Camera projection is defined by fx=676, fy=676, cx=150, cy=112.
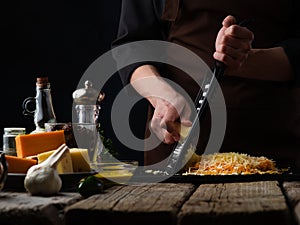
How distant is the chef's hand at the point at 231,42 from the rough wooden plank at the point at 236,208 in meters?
0.54

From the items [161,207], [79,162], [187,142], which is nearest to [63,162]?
[79,162]

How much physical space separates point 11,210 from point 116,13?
2458mm

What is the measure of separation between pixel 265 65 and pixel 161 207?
99 cm

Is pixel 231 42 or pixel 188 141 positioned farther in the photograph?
pixel 231 42

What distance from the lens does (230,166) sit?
1.57 meters

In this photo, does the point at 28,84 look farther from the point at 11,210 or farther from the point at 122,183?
the point at 11,210

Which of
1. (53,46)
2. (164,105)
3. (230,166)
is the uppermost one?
(53,46)

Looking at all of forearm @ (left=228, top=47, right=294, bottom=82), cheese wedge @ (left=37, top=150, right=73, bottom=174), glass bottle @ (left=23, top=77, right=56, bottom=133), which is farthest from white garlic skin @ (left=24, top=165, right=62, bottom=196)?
forearm @ (left=228, top=47, right=294, bottom=82)

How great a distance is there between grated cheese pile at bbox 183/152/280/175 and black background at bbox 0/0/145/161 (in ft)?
6.17

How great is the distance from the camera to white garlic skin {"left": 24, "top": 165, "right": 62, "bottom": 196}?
128cm

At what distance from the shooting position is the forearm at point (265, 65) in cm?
194

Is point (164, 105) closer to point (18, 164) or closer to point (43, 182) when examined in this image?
point (18, 164)

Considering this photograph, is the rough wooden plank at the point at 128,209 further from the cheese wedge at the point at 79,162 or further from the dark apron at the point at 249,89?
the dark apron at the point at 249,89

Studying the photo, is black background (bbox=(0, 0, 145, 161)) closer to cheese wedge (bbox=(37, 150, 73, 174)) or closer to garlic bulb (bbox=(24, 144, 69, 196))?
cheese wedge (bbox=(37, 150, 73, 174))
